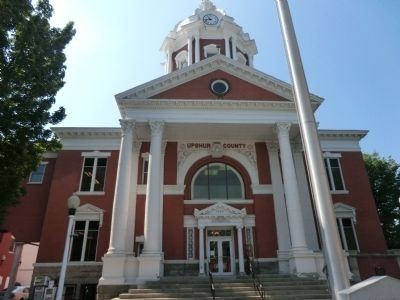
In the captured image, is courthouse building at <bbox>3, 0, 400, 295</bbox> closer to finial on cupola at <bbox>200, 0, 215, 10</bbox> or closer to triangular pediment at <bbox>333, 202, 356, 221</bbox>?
triangular pediment at <bbox>333, 202, 356, 221</bbox>

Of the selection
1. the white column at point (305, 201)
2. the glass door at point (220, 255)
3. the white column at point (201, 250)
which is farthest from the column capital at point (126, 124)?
the white column at point (305, 201)

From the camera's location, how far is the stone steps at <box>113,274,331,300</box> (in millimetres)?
12852

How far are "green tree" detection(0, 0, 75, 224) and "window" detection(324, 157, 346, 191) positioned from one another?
60.1 ft

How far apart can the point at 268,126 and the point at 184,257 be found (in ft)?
30.6

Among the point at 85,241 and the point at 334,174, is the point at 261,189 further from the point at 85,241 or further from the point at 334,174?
the point at 85,241

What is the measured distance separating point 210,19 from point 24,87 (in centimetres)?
2481

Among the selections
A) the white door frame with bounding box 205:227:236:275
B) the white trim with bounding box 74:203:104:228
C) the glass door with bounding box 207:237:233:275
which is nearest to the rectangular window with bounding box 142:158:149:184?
the white trim with bounding box 74:203:104:228

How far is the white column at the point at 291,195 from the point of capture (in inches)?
646

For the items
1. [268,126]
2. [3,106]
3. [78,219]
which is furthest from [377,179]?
[3,106]

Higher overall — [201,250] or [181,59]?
[181,59]

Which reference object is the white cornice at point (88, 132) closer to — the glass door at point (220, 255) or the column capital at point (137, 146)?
the column capital at point (137, 146)

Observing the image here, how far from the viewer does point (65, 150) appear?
2195cm

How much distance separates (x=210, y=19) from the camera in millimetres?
31781

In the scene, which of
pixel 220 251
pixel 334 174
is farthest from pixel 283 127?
pixel 220 251
